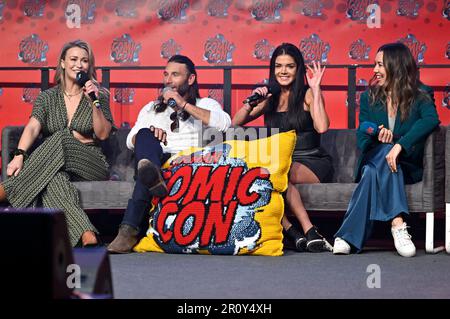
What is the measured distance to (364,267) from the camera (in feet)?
10.3

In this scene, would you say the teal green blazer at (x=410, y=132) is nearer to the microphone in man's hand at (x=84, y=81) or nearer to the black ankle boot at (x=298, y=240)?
the black ankle boot at (x=298, y=240)

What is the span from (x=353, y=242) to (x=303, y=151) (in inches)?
21.6

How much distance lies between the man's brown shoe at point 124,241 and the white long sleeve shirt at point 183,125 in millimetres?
487

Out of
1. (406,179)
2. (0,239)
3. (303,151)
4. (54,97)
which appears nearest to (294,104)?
(303,151)

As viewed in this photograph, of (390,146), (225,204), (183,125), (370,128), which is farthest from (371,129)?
(183,125)

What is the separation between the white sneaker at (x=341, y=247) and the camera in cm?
352

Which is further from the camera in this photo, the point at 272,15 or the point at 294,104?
the point at 272,15

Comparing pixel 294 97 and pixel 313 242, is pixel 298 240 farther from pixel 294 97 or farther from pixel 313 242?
pixel 294 97

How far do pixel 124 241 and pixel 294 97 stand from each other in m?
1.06

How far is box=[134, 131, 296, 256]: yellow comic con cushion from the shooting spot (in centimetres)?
344

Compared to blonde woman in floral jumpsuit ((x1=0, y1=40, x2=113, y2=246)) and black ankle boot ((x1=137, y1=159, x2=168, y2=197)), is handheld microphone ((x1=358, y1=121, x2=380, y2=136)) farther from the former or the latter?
blonde woman in floral jumpsuit ((x1=0, y1=40, x2=113, y2=246))

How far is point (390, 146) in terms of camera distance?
3633 mm

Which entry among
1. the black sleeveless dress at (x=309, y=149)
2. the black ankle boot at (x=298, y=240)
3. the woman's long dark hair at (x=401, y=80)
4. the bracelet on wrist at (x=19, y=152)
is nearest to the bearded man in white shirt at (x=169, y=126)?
the black sleeveless dress at (x=309, y=149)
